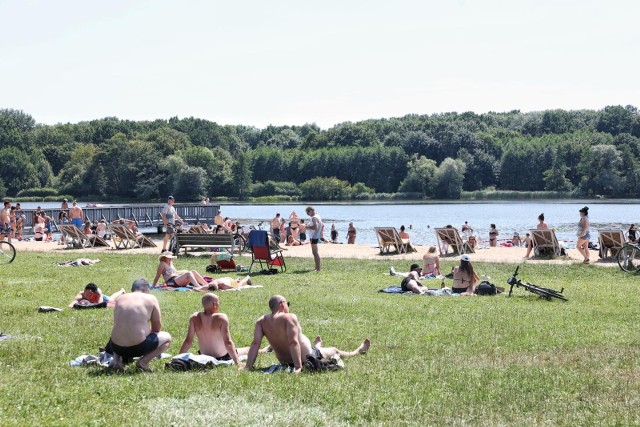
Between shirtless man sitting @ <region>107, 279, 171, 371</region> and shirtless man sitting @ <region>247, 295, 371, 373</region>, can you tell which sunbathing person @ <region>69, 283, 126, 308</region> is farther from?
shirtless man sitting @ <region>247, 295, 371, 373</region>

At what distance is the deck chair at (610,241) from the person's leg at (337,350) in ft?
46.9

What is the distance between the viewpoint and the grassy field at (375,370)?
→ 6.55 m

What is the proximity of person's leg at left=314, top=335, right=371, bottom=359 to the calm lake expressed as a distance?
35.6 meters

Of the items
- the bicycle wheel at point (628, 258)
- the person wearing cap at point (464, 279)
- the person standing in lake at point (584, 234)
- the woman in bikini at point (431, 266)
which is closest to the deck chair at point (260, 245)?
the woman in bikini at point (431, 266)

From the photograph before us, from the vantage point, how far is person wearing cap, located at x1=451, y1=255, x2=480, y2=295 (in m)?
15.1

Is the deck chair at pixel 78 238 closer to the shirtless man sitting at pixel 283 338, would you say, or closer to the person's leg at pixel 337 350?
the person's leg at pixel 337 350

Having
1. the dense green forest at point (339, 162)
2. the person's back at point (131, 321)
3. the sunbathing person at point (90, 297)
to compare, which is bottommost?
the sunbathing person at point (90, 297)

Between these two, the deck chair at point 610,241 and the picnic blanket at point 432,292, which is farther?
the deck chair at point 610,241

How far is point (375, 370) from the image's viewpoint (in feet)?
27.0

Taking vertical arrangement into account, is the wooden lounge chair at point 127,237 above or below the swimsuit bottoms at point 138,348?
below

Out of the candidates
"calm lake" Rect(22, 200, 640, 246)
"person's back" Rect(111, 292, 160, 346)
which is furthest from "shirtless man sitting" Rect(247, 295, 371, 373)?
"calm lake" Rect(22, 200, 640, 246)

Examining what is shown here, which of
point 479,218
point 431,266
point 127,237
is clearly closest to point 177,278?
point 431,266

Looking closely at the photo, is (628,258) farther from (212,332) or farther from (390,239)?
(212,332)

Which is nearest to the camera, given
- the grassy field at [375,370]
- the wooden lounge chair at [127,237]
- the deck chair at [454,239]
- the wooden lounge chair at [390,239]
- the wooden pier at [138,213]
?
the grassy field at [375,370]
